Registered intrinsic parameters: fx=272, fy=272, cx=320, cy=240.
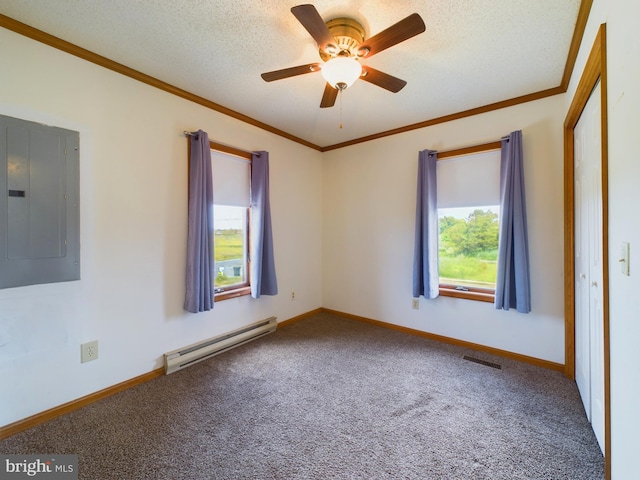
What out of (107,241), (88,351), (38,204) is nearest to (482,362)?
(88,351)

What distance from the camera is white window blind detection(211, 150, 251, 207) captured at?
2881 mm

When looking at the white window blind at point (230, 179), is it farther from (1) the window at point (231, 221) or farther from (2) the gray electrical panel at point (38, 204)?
(2) the gray electrical panel at point (38, 204)

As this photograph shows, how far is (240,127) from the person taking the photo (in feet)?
10.0

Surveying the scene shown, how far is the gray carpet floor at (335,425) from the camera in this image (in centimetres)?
146

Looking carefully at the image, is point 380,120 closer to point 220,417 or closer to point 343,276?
point 343,276

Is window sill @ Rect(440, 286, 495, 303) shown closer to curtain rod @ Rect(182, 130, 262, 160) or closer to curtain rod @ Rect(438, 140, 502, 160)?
curtain rod @ Rect(438, 140, 502, 160)

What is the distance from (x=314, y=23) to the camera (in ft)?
4.55

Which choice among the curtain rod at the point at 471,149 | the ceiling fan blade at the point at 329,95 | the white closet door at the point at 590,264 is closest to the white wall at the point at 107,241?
the ceiling fan blade at the point at 329,95

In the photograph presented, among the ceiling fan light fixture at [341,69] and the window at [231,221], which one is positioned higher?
the ceiling fan light fixture at [341,69]

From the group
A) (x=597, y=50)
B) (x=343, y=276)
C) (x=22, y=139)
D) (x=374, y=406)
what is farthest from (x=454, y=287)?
(x=22, y=139)

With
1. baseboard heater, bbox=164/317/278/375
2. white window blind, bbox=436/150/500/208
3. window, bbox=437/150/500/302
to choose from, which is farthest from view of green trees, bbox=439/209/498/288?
baseboard heater, bbox=164/317/278/375

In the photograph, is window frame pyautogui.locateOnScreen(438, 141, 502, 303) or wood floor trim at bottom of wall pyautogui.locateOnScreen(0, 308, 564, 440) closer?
wood floor trim at bottom of wall pyautogui.locateOnScreen(0, 308, 564, 440)

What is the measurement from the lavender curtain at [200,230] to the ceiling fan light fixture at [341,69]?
1462 millimetres

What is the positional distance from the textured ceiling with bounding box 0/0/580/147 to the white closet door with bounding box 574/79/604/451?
1.92 ft
